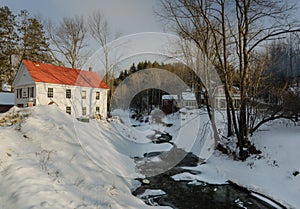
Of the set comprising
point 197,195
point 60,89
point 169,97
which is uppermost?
point 60,89

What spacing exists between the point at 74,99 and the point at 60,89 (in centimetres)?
166

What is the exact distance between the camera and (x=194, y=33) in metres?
10.5

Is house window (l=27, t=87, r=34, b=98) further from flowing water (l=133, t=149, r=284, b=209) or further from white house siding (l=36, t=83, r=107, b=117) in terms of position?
flowing water (l=133, t=149, r=284, b=209)

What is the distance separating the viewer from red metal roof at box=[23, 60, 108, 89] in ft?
57.6

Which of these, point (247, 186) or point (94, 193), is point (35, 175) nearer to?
point (94, 193)

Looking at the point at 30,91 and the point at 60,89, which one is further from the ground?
the point at 60,89

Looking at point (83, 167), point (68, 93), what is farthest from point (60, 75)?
point (83, 167)

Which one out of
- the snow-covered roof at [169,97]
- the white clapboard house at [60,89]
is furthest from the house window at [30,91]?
the snow-covered roof at [169,97]

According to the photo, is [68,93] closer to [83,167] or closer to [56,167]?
[83,167]

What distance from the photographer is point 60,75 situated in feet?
62.7

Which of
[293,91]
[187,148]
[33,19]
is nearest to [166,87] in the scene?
[187,148]

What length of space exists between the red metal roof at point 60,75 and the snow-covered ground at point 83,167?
10.2 metres

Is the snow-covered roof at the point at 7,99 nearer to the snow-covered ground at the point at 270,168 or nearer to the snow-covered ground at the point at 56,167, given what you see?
the snow-covered ground at the point at 56,167

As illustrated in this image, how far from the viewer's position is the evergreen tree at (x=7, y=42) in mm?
23000
